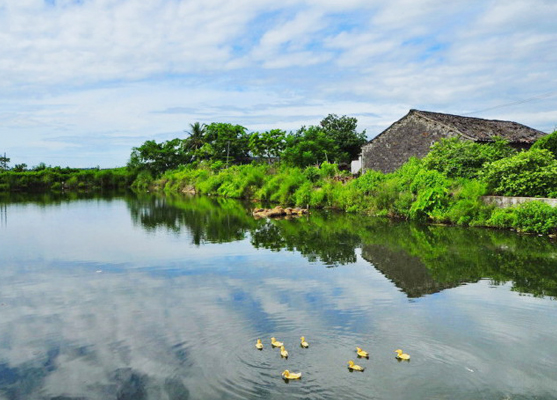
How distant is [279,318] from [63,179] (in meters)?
63.0

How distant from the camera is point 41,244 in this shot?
16516 mm

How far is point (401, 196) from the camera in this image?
71.2 ft

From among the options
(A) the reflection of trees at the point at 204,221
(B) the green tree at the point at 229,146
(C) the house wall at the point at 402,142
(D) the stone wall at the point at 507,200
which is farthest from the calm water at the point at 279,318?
(B) the green tree at the point at 229,146

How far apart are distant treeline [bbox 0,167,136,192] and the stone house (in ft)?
144

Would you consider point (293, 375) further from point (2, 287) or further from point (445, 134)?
point (445, 134)

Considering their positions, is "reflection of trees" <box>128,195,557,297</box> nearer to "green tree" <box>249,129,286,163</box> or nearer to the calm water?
the calm water

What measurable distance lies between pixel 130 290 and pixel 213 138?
173 feet

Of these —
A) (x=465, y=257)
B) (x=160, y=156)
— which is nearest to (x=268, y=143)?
(x=160, y=156)

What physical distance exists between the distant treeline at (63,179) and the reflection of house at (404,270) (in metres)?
55.2

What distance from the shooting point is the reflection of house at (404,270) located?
10.1m

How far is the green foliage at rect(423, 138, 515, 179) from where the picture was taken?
20531 mm

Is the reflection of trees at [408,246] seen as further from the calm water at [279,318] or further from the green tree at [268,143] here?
the green tree at [268,143]

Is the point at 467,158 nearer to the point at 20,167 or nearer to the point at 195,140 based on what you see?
the point at 195,140

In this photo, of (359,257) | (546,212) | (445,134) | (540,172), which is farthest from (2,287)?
(445,134)
